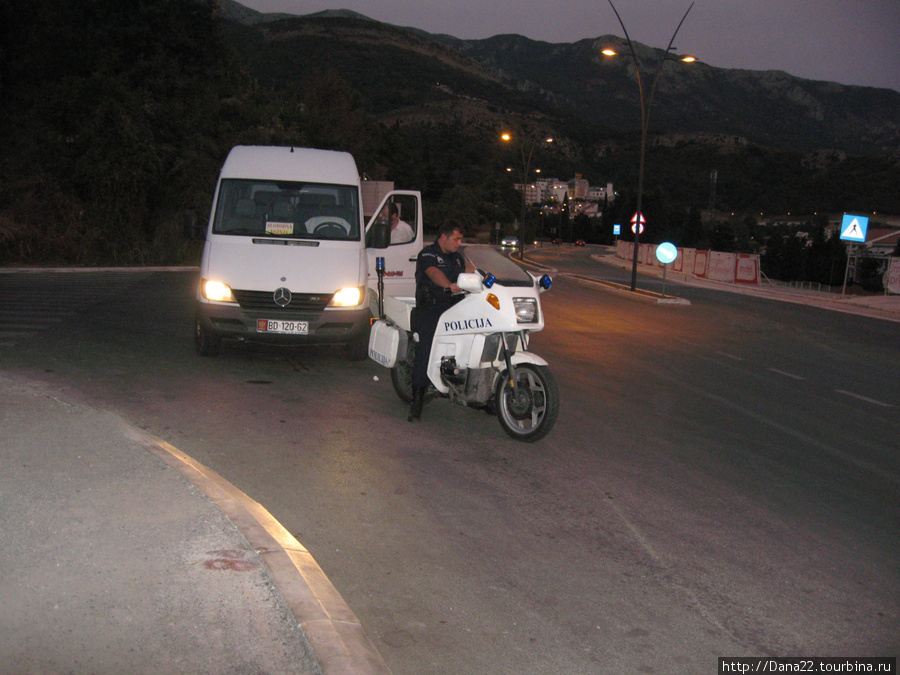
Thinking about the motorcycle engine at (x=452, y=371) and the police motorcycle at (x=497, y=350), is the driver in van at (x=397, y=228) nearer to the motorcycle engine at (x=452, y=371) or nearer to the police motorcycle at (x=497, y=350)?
the police motorcycle at (x=497, y=350)

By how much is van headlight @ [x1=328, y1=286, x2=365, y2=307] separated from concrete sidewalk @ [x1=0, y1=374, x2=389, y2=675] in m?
4.39

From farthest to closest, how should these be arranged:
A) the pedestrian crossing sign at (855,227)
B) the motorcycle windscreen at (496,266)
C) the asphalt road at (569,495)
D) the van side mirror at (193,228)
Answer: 1. the pedestrian crossing sign at (855,227)
2. the van side mirror at (193,228)
3. the motorcycle windscreen at (496,266)
4. the asphalt road at (569,495)

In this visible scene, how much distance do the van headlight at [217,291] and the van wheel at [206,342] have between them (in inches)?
18.2

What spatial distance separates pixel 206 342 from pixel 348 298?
187 cm

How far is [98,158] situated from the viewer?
1261 inches

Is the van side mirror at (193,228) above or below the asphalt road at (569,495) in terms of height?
above

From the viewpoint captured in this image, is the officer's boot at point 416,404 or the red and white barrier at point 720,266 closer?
the officer's boot at point 416,404

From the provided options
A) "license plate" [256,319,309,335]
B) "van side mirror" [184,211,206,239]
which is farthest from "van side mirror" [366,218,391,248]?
"van side mirror" [184,211,206,239]

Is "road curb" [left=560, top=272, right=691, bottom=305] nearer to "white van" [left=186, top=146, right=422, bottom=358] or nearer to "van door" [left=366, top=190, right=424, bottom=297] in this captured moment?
"van door" [left=366, top=190, right=424, bottom=297]

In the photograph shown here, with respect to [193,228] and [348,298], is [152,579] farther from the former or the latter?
[193,228]

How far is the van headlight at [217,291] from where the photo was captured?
9711 mm

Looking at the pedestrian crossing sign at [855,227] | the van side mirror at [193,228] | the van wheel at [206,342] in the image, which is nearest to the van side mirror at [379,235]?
the van side mirror at [193,228]

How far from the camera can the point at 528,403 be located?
23.6 ft

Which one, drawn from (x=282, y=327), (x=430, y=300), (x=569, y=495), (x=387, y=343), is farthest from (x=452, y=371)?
(x=282, y=327)
